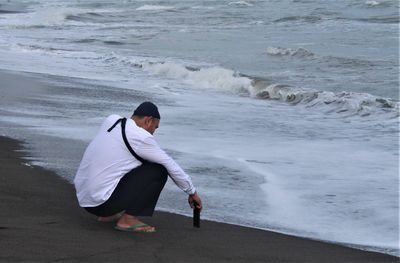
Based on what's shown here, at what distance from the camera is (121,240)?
17.2 ft

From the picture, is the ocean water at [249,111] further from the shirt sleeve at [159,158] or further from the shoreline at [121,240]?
the shirt sleeve at [159,158]

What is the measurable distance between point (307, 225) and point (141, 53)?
18.6m

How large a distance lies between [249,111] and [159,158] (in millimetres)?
8113

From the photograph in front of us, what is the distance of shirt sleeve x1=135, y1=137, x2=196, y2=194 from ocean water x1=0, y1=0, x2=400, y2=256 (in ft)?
3.64

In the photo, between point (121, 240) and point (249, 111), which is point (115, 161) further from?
point (249, 111)

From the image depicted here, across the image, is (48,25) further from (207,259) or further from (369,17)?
(207,259)

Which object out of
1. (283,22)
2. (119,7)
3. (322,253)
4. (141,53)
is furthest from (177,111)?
(119,7)

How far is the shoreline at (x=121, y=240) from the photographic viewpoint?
474cm

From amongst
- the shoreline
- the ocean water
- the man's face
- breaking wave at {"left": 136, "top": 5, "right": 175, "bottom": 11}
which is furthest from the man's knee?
breaking wave at {"left": 136, "top": 5, "right": 175, "bottom": 11}

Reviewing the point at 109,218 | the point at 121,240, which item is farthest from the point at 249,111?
the point at 121,240

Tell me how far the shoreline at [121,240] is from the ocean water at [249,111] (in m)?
0.48

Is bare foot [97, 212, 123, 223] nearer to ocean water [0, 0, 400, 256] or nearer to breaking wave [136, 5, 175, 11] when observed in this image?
ocean water [0, 0, 400, 256]

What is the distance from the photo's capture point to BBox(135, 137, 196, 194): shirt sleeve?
5.41m

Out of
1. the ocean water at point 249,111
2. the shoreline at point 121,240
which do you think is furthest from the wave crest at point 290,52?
the shoreline at point 121,240
